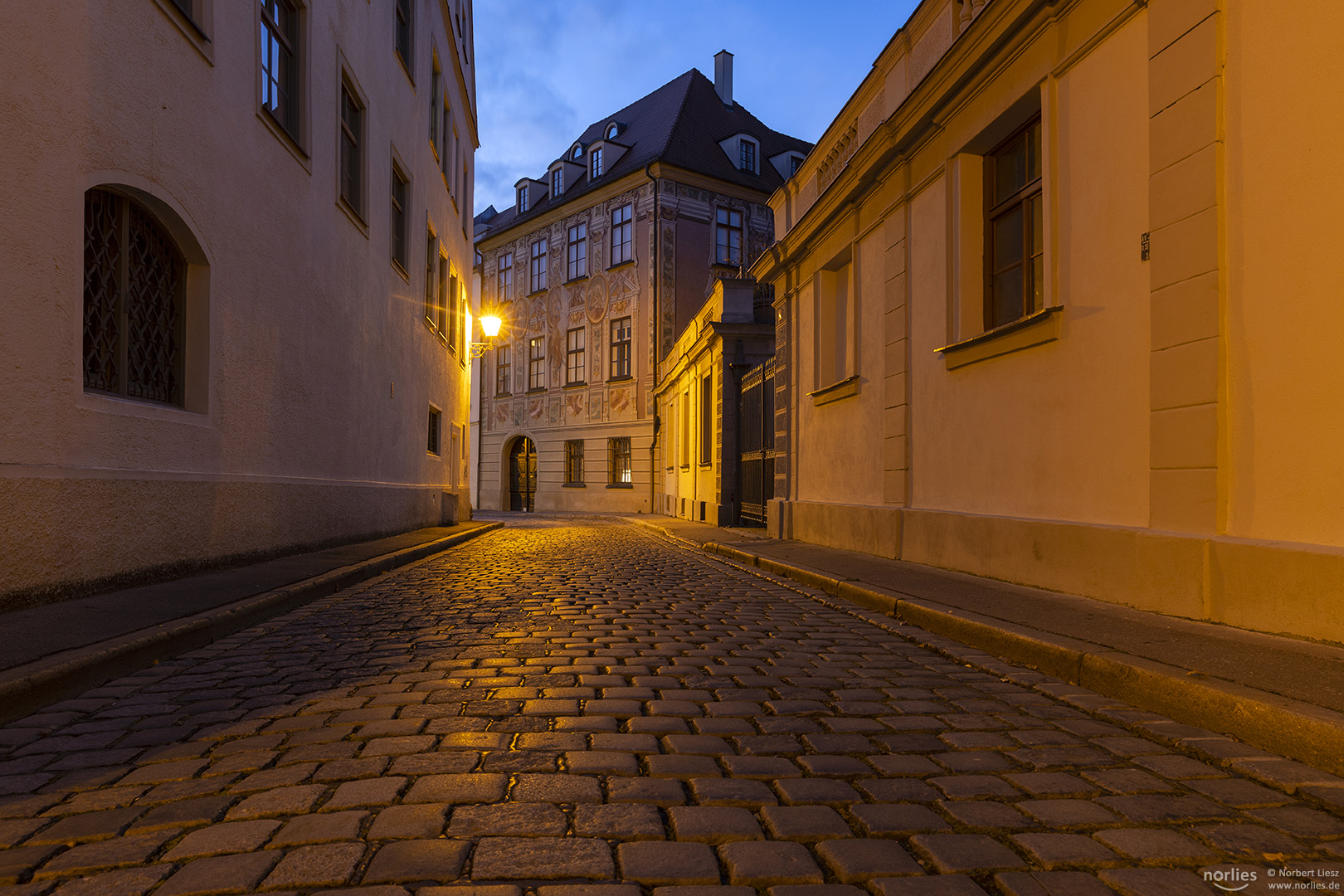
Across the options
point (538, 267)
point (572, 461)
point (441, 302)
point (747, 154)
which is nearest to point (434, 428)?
point (441, 302)

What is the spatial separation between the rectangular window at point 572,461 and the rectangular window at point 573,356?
2.34 meters

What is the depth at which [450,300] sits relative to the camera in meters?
18.8

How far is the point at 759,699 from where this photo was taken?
3535 millimetres

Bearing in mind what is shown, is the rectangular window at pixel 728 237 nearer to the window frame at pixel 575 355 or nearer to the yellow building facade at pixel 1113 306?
the window frame at pixel 575 355

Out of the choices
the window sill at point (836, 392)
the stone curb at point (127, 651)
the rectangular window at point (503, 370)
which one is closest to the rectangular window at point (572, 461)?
the rectangular window at point (503, 370)

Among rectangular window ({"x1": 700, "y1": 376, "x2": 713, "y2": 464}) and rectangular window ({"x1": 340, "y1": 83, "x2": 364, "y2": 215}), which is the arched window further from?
rectangular window ({"x1": 700, "y1": 376, "x2": 713, "y2": 464})

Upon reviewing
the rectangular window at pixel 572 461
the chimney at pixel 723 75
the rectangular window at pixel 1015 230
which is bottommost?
the rectangular window at pixel 572 461

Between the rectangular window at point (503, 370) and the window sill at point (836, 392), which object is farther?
the rectangular window at point (503, 370)

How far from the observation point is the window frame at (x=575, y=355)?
31281 millimetres

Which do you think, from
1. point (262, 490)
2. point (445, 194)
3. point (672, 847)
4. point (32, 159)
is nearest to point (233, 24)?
point (32, 159)

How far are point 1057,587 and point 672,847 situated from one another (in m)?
4.60

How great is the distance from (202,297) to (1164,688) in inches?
282

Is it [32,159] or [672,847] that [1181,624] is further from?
[32,159]

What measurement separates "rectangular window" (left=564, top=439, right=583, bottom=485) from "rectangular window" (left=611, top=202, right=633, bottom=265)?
23.2 feet
